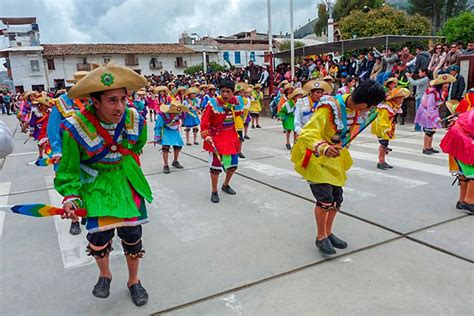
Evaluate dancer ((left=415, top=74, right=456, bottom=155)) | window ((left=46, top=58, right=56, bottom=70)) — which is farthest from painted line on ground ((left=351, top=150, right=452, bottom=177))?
window ((left=46, top=58, right=56, bottom=70))

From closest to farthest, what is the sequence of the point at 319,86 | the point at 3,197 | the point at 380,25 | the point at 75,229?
the point at 75,229
the point at 319,86
the point at 3,197
the point at 380,25

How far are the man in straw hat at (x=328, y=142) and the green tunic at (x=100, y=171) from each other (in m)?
1.39

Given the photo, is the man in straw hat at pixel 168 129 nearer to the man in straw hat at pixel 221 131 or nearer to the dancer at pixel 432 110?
the man in straw hat at pixel 221 131

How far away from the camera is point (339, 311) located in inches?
112

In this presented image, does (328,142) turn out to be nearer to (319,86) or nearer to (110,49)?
(319,86)

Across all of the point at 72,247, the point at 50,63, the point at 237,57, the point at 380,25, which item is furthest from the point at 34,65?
the point at 72,247

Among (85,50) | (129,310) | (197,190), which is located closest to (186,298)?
(129,310)

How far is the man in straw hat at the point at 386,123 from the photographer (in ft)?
22.7

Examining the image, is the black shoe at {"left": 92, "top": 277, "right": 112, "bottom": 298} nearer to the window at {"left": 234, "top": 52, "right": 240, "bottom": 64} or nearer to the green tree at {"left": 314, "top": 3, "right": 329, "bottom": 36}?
the green tree at {"left": 314, "top": 3, "right": 329, "bottom": 36}

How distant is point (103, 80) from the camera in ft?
8.68

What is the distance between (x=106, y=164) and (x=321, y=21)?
5580cm

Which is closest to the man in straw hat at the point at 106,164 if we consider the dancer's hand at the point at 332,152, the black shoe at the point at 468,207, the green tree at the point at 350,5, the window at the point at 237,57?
the dancer's hand at the point at 332,152

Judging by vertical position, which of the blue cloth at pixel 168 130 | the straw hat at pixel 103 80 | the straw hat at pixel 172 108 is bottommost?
the blue cloth at pixel 168 130

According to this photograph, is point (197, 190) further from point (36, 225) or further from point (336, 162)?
point (336, 162)
